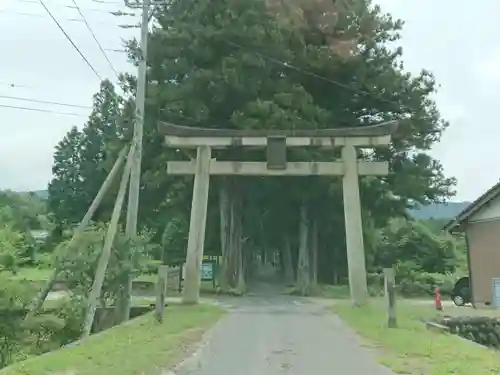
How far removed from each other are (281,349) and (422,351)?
2426 mm

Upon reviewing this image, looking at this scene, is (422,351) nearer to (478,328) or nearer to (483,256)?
(478,328)

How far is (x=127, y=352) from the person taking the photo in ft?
35.3

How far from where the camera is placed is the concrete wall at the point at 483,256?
87.6 ft

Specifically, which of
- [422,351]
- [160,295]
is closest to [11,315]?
[160,295]

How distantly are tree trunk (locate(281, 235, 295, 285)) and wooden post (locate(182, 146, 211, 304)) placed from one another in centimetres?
1738

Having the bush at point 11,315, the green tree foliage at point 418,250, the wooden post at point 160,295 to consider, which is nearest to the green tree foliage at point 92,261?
the wooden post at point 160,295

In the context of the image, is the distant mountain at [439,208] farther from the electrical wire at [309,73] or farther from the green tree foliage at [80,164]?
the green tree foliage at [80,164]

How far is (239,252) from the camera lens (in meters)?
30.4

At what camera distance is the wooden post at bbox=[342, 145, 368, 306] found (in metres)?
21.8

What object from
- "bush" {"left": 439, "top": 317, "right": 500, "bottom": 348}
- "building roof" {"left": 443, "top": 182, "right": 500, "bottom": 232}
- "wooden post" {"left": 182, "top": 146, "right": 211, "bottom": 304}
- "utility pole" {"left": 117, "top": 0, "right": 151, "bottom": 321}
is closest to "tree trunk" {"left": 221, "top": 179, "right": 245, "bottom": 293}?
"wooden post" {"left": 182, "top": 146, "right": 211, "bottom": 304}

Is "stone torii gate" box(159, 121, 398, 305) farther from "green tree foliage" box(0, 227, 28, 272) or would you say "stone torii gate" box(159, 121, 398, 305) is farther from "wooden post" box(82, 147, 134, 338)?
"green tree foliage" box(0, 227, 28, 272)

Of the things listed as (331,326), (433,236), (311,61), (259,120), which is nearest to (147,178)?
(259,120)

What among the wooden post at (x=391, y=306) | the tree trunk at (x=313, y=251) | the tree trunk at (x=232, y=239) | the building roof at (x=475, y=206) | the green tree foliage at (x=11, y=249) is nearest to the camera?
the green tree foliage at (x=11, y=249)

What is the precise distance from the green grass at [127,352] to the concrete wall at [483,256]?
14.4 metres
